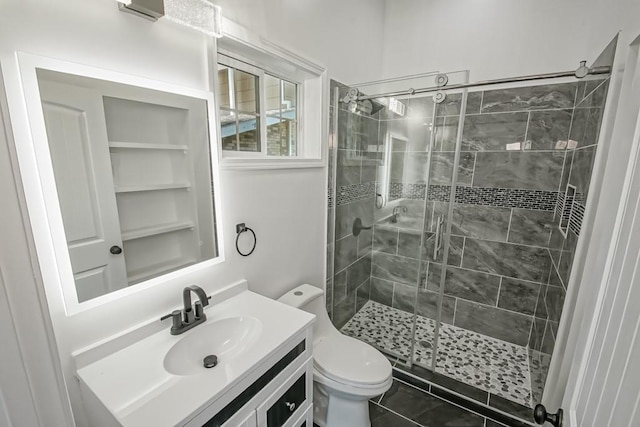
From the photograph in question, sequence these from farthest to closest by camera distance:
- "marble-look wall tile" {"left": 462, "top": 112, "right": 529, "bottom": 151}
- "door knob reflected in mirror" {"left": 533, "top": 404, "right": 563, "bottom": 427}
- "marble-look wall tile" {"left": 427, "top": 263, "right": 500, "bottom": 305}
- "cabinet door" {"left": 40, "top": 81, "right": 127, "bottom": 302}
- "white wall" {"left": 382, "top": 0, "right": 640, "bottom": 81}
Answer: "marble-look wall tile" {"left": 427, "top": 263, "right": 500, "bottom": 305}, "marble-look wall tile" {"left": 462, "top": 112, "right": 529, "bottom": 151}, "white wall" {"left": 382, "top": 0, "right": 640, "bottom": 81}, "cabinet door" {"left": 40, "top": 81, "right": 127, "bottom": 302}, "door knob reflected in mirror" {"left": 533, "top": 404, "right": 563, "bottom": 427}

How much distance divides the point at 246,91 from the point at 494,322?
2751 mm

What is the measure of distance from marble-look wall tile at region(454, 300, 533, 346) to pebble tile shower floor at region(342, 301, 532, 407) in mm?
55

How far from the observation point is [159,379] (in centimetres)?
91

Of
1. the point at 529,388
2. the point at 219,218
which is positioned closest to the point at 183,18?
the point at 219,218

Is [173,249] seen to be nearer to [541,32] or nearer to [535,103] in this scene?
[535,103]

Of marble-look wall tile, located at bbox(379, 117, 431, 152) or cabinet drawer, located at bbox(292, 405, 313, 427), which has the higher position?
marble-look wall tile, located at bbox(379, 117, 431, 152)

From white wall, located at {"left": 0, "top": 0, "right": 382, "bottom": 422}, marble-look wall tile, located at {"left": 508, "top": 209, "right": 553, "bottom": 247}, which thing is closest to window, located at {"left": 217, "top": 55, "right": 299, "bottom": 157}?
white wall, located at {"left": 0, "top": 0, "right": 382, "bottom": 422}

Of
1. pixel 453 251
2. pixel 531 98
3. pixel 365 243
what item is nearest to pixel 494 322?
pixel 453 251

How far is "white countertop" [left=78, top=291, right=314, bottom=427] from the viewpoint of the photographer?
79cm

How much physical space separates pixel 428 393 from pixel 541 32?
9.12ft

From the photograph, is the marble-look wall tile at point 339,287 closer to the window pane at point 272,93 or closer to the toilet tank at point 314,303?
the toilet tank at point 314,303

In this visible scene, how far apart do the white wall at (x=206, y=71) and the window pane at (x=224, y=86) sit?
0.18 metres

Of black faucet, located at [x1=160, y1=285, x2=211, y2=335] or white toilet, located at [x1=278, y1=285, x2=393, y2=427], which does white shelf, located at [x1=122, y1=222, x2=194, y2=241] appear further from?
white toilet, located at [x1=278, y1=285, x2=393, y2=427]

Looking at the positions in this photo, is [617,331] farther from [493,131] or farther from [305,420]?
[493,131]
